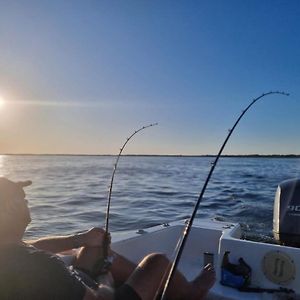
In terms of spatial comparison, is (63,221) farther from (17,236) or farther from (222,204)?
(17,236)

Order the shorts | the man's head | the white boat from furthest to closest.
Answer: the white boat < the shorts < the man's head

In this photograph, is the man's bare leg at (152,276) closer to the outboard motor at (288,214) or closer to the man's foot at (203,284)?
the man's foot at (203,284)

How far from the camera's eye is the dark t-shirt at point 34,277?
5.30ft

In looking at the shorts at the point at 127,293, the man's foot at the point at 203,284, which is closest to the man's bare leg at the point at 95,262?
the man's foot at the point at 203,284

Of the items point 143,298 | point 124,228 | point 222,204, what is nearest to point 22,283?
point 143,298

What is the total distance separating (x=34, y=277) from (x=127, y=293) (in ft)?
→ 2.00

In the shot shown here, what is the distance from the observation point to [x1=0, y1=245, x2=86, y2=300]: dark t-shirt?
1.62m

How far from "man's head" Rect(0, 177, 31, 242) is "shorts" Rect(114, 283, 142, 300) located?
58 cm

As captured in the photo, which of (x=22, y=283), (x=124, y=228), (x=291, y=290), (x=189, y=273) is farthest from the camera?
(x=124, y=228)

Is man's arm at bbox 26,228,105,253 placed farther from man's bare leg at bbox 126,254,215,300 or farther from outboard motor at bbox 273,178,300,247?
outboard motor at bbox 273,178,300,247

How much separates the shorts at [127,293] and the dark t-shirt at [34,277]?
0.36 meters

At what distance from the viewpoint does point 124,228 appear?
742cm

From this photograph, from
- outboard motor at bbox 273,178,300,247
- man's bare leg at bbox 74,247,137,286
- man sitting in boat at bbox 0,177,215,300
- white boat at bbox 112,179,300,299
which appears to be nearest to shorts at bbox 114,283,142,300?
man sitting in boat at bbox 0,177,215,300

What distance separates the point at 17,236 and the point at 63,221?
6.71m
